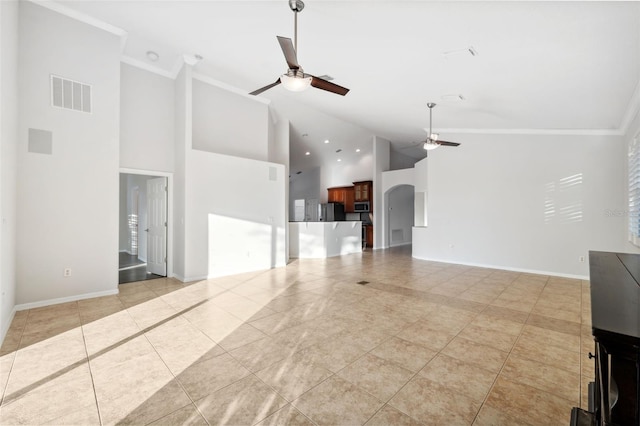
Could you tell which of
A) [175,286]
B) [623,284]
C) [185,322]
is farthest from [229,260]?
[623,284]

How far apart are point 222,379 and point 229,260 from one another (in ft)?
12.8

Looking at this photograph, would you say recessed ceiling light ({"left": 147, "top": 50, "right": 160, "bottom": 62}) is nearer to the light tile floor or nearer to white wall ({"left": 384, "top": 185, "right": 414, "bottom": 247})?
the light tile floor

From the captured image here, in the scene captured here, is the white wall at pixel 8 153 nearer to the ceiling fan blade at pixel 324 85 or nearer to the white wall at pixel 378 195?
the ceiling fan blade at pixel 324 85

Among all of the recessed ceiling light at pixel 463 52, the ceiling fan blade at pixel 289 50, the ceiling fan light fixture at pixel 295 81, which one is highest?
the recessed ceiling light at pixel 463 52

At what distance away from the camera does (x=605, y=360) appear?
92 centimetres

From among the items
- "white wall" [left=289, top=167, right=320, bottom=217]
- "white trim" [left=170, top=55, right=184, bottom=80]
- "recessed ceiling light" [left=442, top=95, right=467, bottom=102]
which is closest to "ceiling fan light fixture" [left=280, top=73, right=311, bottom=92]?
"recessed ceiling light" [left=442, top=95, right=467, bottom=102]

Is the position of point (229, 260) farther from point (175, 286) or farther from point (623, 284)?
point (623, 284)

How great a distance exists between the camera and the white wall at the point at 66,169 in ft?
12.5

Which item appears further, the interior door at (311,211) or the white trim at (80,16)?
the interior door at (311,211)

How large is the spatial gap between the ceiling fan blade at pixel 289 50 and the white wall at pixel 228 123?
3844 mm

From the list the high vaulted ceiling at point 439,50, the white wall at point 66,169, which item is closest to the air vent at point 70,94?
the white wall at point 66,169

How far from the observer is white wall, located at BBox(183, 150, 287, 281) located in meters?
5.45

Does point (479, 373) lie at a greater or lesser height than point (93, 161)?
lesser

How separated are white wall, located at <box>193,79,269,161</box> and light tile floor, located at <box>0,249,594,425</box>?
3.43m
